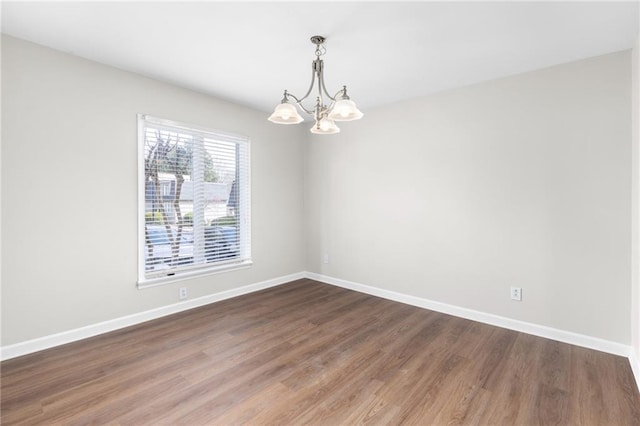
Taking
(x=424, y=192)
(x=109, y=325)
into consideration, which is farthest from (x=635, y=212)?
(x=109, y=325)

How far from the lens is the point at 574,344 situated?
2.69m

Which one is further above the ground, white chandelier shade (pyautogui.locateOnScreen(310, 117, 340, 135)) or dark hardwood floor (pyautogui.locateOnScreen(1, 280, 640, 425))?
white chandelier shade (pyautogui.locateOnScreen(310, 117, 340, 135))

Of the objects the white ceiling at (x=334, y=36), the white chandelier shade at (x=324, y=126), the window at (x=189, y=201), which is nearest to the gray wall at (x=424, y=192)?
the window at (x=189, y=201)

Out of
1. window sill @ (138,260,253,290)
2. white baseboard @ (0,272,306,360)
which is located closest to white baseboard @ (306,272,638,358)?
window sill @ (138,260,253,290)

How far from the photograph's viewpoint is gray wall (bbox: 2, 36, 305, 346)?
241cm

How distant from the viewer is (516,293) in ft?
9.87

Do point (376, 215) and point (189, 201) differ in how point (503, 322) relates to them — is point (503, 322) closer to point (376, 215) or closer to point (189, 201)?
point (376, 215)

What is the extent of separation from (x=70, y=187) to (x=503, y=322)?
174 inches

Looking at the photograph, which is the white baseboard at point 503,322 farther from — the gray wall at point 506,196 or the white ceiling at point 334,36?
the white ceiling at point 334,36

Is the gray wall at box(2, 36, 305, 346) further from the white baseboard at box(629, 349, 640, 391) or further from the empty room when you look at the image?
the white baseboard at box(629, 349, 640, 391)

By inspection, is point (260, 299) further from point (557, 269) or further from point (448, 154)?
point (557, 269)

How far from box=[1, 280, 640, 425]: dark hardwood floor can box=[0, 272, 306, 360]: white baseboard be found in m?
0.08

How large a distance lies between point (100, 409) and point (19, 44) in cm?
289

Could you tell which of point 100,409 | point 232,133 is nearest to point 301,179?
point 232,133
